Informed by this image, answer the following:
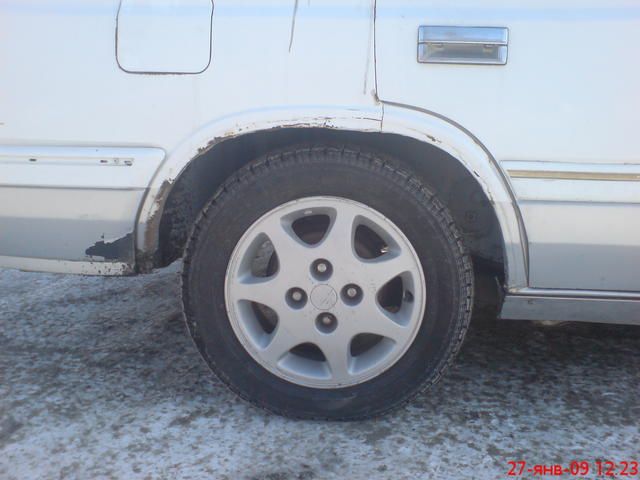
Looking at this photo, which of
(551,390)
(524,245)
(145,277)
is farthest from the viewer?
(145,277)

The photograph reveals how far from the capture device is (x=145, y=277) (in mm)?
3945

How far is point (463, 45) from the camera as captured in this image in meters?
2.11

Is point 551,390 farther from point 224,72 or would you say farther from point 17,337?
point 17,337

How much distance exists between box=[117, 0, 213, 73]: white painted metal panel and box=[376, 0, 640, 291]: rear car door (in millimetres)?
526

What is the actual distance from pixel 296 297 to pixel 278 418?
1.42 feet

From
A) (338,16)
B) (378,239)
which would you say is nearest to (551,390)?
(378,239)

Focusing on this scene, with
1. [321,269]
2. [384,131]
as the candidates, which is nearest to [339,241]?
[321,269]

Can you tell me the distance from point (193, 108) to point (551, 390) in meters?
1.58

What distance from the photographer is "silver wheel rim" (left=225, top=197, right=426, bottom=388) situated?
2262 millimetres

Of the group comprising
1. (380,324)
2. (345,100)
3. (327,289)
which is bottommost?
(380,324)

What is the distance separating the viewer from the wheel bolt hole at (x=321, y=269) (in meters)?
2.28

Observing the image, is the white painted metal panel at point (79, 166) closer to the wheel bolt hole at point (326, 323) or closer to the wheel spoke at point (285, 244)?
the wheel spoke at point (285, 244)

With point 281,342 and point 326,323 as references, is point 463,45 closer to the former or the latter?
point 326,323

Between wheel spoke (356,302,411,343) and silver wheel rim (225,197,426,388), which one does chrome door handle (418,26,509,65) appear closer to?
silver wheel rim (225,197,426,388)
